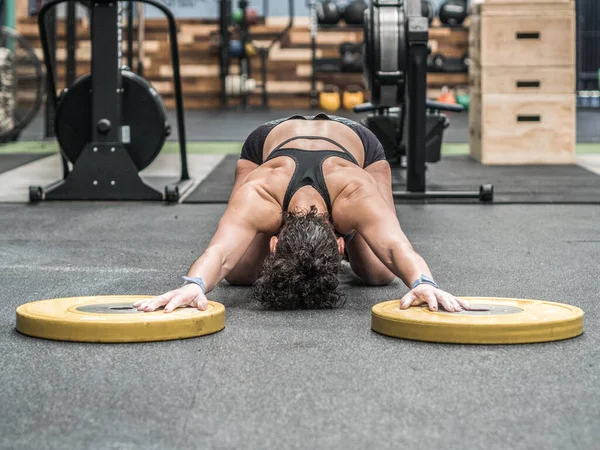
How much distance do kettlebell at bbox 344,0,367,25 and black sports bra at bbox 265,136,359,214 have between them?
394 inches

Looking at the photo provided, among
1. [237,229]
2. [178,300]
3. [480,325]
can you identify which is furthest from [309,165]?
[480,325]

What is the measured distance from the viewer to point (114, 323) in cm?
238

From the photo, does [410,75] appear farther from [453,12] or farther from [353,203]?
[453,12]

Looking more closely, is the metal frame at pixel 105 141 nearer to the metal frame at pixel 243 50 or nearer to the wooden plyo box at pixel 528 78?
the wooden plyo box at pixel 528 78

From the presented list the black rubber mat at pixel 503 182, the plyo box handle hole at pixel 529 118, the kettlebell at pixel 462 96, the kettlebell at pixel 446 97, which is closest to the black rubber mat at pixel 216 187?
the black rubber mat at pixel 503 182

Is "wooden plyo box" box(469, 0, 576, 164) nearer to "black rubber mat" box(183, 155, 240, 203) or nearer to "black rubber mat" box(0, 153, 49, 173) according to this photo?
"black rubber mat" box(183, 155, 240, 203)

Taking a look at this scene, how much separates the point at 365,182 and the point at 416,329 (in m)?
0.65

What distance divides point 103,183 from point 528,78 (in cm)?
314

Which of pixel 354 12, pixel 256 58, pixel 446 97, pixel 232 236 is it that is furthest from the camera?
pixel 256 58

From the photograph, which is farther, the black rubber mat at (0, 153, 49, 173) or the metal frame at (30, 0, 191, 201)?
the black rubber mat at (0, 153, 49, 173)

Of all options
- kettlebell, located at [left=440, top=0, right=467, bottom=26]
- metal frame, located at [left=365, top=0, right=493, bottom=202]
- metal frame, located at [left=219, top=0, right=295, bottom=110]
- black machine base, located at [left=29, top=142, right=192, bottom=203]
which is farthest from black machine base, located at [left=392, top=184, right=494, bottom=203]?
kettlebell, located at [left=440, top=0, right=467, bottom=26]

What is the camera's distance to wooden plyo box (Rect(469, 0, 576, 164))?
683cm

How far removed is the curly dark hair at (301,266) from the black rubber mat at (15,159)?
4302 mm

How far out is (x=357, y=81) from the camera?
13.5 m
